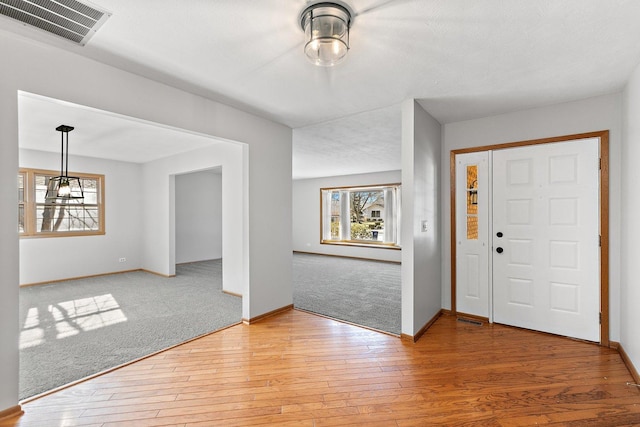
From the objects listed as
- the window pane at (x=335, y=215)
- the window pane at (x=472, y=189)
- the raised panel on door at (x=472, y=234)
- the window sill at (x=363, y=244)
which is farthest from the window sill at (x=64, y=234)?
the window pane at (x=472, y=189)

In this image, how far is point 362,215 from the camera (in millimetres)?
8906

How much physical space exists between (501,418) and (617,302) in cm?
201

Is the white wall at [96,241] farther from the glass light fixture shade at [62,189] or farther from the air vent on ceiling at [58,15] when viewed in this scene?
the air vent on ceiling at [58,15]

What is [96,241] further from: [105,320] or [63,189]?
[105,320]

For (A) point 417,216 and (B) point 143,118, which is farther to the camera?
(A) point 417,216

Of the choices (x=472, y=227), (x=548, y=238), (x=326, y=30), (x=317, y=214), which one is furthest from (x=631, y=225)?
(x=317, y=214)

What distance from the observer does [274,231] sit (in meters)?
3.83

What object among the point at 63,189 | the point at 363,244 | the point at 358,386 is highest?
the point at 63,189

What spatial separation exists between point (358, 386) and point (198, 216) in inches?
266

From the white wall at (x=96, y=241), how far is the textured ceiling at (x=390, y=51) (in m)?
4.90

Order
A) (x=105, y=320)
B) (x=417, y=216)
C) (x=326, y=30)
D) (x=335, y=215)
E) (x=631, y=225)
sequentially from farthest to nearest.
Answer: (x=335, y=215) < (x=105, y=320) < (x=417, y=216) < (x=631, y=225) < (x=326, y=30)

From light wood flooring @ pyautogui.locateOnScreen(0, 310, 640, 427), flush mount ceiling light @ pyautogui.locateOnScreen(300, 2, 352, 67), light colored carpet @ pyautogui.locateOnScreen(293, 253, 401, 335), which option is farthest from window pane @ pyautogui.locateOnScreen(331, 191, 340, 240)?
flush mount ceiling light @ pyautogui.locateOnScreen(300, 2, 352, 67)

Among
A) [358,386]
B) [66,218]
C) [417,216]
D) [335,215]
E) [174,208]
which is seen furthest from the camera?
[335,215]

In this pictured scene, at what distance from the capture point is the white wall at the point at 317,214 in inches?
318
